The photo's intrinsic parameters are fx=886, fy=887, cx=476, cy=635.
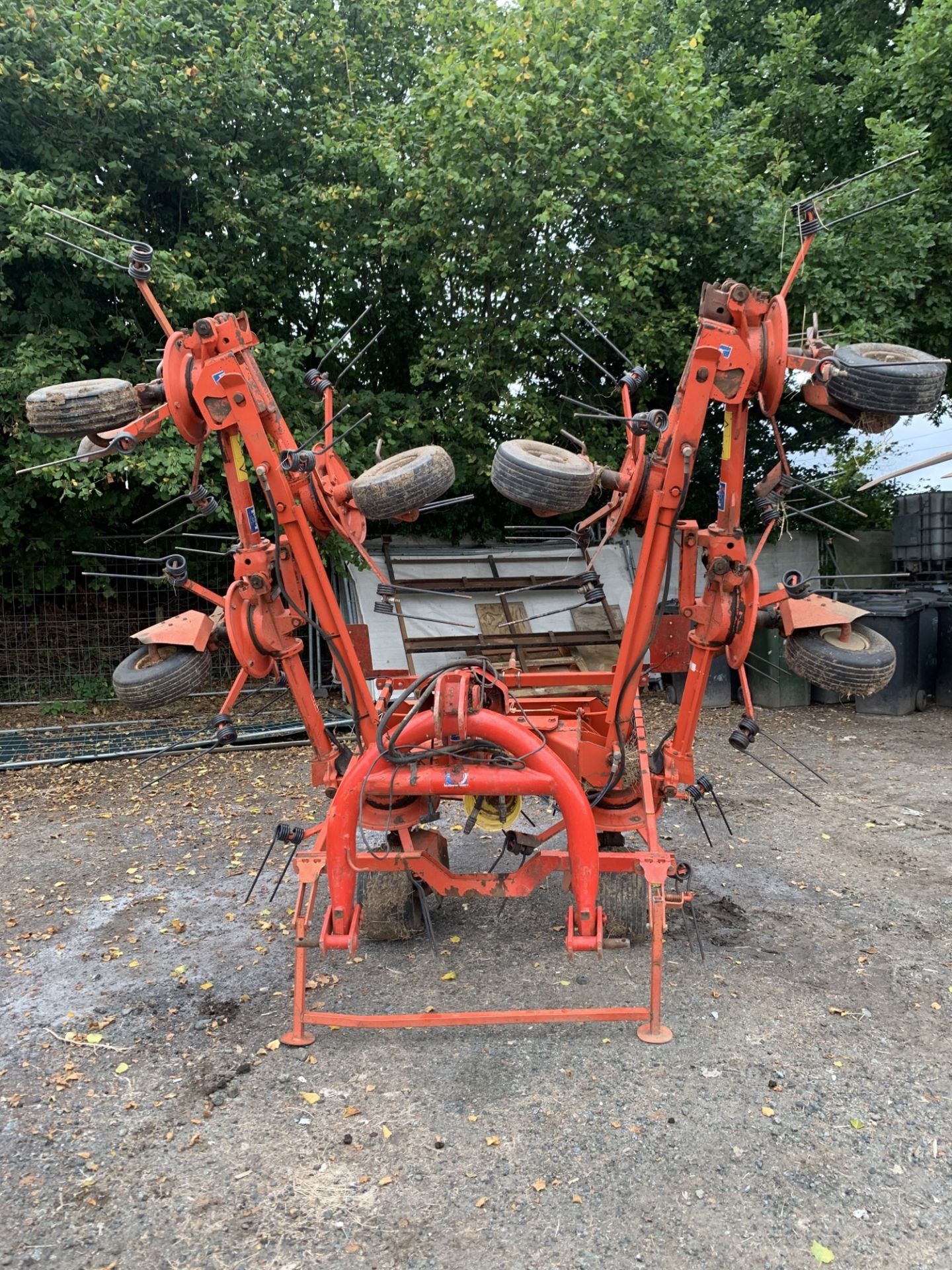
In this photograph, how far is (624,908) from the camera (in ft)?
13.6

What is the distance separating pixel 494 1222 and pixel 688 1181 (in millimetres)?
589

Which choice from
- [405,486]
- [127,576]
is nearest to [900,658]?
[405,486]

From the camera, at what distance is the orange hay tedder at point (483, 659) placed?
3336mm

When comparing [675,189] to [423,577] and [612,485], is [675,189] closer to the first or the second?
[423,577]

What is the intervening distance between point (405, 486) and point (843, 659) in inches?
73.7

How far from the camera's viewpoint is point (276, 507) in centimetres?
359

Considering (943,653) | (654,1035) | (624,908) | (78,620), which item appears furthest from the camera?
(78,620)

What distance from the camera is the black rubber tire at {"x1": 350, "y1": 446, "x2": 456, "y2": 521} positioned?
11.5 feet

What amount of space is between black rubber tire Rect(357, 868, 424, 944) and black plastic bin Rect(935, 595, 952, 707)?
306 inches

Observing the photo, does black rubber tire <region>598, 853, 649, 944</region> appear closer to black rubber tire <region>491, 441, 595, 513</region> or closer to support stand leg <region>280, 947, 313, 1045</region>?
support stand leg <region>280, 947, 313, 1045</region>

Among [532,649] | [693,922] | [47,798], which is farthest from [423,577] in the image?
[693,922]

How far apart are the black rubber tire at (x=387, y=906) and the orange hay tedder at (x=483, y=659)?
329mm

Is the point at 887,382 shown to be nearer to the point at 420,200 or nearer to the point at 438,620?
the point at 438,620

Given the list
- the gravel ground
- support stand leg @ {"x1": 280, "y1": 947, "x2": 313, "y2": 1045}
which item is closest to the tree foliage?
the gravel ground
